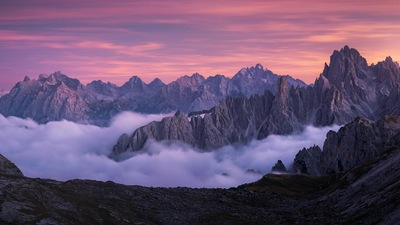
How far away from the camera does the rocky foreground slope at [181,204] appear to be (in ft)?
293

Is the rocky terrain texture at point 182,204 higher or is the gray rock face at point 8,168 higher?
the gray rock face at point 8,168

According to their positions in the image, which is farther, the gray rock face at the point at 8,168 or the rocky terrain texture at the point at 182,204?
the gray rock face at the point at 8,168

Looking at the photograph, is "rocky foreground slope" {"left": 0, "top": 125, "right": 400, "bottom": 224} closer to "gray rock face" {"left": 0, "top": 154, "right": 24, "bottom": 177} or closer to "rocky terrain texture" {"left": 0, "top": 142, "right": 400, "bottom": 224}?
"rocky terrain texture" {"left": 0, "top": 142, "right": 400, "bottom": 224}

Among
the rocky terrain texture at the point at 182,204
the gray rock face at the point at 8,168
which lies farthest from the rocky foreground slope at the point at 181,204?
the gray rock face at the point at 8,168

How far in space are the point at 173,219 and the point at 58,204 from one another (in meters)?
27.2

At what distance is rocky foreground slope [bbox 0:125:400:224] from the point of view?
89438 mm

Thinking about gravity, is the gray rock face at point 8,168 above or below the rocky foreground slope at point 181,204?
above

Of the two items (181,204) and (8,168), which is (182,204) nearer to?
(181,204)

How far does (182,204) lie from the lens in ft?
411

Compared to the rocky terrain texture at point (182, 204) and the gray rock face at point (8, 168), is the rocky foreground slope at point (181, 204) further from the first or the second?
the gray rock face at point (8, 168)

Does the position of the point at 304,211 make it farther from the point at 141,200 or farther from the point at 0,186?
the point at 0,186

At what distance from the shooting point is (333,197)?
145 meters

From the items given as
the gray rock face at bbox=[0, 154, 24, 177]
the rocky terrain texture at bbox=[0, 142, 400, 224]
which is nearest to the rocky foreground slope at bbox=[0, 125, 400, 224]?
the rocky terrain texture at bbox=[0, 142, 400, 224]

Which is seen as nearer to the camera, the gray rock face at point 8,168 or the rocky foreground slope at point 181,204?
the rocky foreground slope at point 181,204
